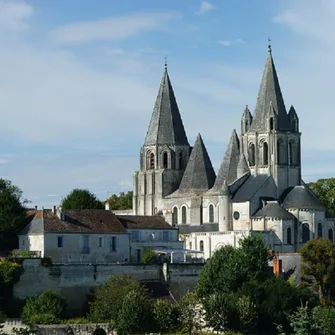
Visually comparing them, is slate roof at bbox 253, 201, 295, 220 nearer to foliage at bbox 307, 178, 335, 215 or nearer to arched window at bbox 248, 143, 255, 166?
arched window at bbox 248, 143, 255, 166

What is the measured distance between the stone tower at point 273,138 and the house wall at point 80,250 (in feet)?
78.7

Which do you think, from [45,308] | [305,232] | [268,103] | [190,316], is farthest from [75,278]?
[268,103]

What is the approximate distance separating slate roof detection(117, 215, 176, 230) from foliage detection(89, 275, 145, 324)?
1580 cm

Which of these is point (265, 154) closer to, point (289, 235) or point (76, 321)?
point (289, 235)

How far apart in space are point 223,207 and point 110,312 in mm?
33583

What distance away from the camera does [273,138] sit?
306 feet

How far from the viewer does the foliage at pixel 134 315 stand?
55469mm

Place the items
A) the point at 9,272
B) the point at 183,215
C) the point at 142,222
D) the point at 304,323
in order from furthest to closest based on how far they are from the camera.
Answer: the point at 183,215
the point at 142,222
the point at 9,272
the point at 304,323

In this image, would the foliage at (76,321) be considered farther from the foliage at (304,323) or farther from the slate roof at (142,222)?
the slate roof at (142,222)

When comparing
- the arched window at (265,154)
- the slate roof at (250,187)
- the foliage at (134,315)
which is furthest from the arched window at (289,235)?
the foliage at (134,315)

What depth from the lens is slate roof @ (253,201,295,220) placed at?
87.2 m

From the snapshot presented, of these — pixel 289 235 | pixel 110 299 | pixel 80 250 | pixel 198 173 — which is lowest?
pixel 110 299

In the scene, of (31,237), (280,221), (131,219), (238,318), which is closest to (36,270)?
(31,237)

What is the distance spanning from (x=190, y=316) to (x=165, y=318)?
1297mm
